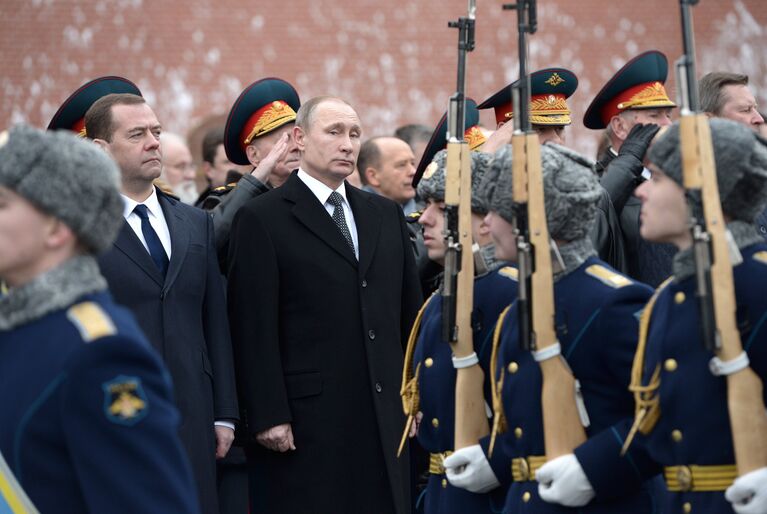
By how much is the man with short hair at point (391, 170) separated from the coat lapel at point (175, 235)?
282 centimetres

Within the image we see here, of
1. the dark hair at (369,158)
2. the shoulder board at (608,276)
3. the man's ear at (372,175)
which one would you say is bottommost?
the shoulder board at (608,276)

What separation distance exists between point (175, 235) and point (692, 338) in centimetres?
233

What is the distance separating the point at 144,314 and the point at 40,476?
211 cm

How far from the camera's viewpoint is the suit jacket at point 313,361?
534cm

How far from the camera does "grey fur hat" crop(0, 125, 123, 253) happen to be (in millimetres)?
2881

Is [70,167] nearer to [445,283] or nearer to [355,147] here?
[445,283]

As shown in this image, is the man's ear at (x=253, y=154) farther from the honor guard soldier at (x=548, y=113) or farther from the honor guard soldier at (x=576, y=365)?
the honor guard soldier at (x=576, y=365)

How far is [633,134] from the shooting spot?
19.3 feet

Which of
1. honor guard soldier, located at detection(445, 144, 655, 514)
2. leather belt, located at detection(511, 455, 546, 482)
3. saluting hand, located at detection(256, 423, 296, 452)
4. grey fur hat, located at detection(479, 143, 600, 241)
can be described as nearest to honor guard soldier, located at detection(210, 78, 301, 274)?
saluting hand, located at detection(256, 423, 296, 452)

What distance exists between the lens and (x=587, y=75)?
1345cm

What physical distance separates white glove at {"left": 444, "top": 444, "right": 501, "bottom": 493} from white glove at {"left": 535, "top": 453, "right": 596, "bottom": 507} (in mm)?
467

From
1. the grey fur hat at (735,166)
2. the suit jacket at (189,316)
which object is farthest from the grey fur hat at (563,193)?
the suit jacket at (189,316)

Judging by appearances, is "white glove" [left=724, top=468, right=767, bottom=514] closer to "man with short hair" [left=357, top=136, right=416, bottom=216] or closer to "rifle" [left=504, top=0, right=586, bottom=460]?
"rifle" [left=504, top=0, right=586, bottom=460]

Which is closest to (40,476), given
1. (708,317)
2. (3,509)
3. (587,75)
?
(3,509)
